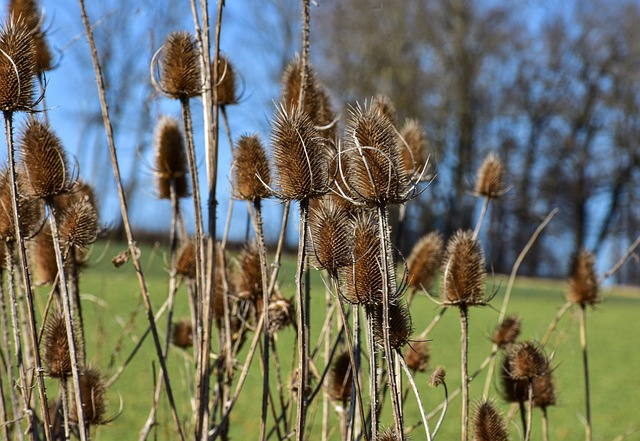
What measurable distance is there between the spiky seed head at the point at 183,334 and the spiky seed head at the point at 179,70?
1206 millimetres

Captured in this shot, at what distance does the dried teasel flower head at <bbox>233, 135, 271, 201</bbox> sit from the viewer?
2.18m

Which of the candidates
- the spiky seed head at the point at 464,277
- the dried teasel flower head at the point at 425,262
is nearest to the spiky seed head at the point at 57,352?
the spiky seed head at the point at 464,277

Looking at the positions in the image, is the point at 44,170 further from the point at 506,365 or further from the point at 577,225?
the point at 577,225

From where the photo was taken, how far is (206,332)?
1985mm

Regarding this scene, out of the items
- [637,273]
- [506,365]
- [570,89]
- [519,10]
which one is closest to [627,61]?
[570,89]

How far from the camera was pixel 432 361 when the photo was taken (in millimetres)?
10727

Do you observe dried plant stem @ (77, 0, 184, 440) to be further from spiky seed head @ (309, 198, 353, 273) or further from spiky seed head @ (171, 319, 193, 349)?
spiky seed head @ (171, 319, 193, 349)

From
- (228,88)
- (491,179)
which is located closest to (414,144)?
(491,179)

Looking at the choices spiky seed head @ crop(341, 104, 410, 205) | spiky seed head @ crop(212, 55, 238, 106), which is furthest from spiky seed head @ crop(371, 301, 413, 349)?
spiky seed head @ crop(212, 55, 238, 106)

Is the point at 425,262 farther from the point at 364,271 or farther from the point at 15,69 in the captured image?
the point at 15,69

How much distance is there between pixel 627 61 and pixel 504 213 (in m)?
9.14

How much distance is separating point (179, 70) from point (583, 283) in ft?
5.49

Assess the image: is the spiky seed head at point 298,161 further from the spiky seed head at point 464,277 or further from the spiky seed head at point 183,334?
the spiky seed head at point 183,334

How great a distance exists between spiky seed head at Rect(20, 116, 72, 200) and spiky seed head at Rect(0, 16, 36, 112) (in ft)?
0.63
